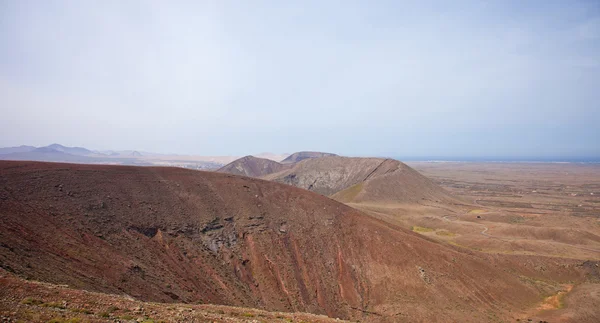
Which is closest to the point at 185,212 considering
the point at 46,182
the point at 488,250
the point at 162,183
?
the point at 162,183

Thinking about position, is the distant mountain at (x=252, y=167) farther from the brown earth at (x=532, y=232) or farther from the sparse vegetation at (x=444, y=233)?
the sparse vegetation at (x=444, y=233)

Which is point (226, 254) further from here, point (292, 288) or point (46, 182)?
point (46, 182)

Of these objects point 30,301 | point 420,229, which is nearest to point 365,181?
point 420,229

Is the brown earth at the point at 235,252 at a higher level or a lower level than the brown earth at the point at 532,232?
higher

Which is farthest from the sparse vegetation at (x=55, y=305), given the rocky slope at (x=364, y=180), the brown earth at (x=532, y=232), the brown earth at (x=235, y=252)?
the rocky slope at (x=364, y=180)

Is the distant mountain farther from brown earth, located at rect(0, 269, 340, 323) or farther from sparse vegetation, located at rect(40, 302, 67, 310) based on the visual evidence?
sparse vegetation, located at rect(40, 302, 67, 310)
